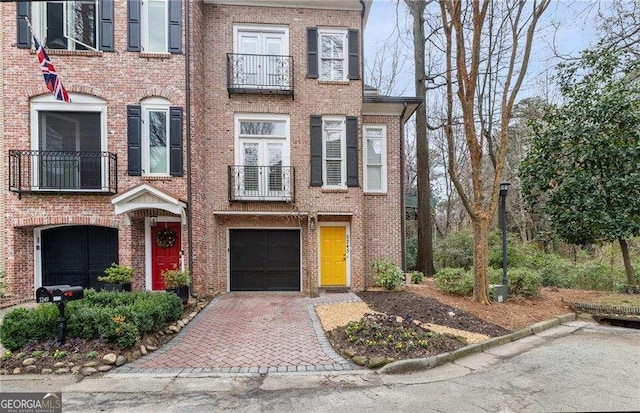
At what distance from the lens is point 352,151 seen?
9664 millimetres

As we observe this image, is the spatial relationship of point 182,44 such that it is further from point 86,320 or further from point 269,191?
point 86,320

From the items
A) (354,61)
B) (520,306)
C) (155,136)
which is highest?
(354,61)

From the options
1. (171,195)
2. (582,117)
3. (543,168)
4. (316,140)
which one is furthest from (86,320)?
(582,117)

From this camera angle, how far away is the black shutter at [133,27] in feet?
27.8

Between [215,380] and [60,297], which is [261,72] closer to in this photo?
[60,297]

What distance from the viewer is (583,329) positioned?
643 centimetres

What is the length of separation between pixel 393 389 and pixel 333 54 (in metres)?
9.27

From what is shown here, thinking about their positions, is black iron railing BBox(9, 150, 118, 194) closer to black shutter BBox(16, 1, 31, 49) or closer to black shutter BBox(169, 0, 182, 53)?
black shutter BBox(16, 1, 31, 49)

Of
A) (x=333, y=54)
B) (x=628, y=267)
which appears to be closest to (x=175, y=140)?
(x=333, y=54)

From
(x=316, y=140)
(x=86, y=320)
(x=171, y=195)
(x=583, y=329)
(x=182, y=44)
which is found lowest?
(x=583, y=329)

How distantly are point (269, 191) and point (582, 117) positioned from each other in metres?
8.93

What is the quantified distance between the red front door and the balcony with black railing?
4.72 meters

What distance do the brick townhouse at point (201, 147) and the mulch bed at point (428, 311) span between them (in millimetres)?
1694
